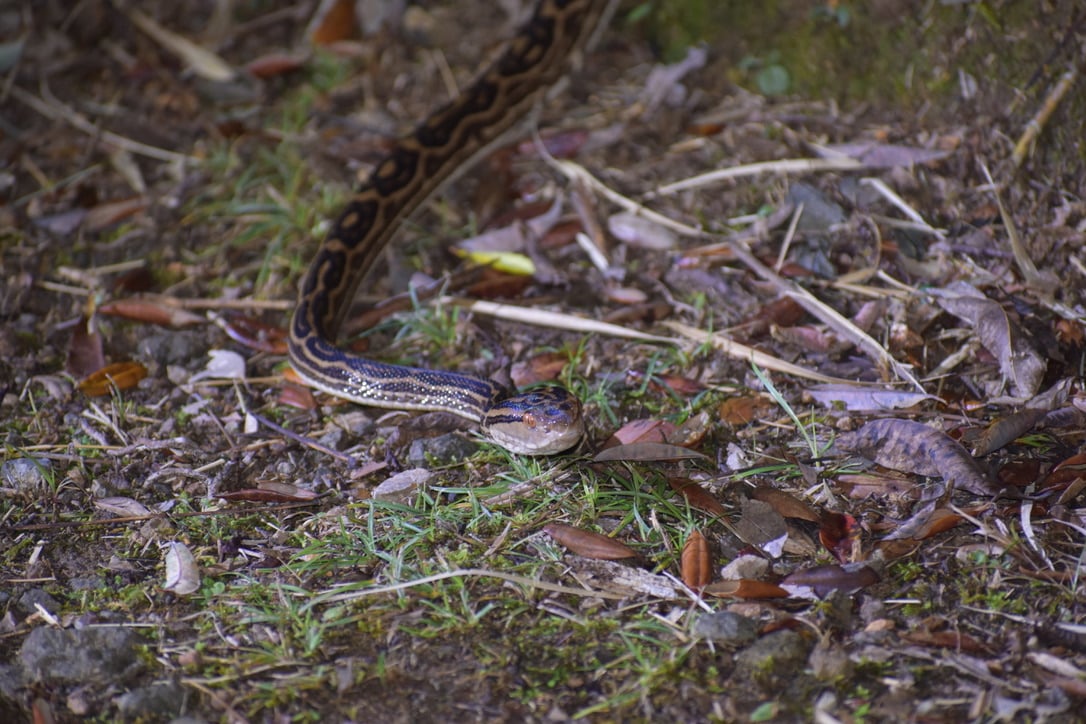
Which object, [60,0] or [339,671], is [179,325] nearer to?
[339,671]

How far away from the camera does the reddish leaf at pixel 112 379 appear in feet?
16.7

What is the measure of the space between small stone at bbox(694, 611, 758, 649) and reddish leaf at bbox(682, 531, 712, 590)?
0.62 feet

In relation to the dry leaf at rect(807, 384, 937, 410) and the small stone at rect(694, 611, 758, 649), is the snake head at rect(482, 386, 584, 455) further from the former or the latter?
the dry leaf at rect(807, 384, 937, 410)

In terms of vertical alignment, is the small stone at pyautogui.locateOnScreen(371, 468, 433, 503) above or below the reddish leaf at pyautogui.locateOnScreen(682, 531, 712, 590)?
below

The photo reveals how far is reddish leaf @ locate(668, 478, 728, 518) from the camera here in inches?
159

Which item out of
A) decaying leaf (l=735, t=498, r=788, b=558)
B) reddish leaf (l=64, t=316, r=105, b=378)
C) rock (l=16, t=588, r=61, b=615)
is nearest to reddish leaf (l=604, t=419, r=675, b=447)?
decaying leaf (l=735, t=498, r=788, b=558)

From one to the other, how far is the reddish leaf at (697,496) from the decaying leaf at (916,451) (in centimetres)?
65

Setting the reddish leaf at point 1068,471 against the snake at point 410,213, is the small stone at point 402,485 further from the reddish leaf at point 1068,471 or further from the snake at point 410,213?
the reddish leaf at point 1068,471

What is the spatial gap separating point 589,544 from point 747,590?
2.02 ft

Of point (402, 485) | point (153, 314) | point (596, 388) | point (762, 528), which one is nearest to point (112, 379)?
point (153, 314)

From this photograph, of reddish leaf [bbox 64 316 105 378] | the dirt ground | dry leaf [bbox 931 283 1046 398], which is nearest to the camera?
the dirt ground

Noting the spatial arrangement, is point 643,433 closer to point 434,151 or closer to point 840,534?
point 840,534

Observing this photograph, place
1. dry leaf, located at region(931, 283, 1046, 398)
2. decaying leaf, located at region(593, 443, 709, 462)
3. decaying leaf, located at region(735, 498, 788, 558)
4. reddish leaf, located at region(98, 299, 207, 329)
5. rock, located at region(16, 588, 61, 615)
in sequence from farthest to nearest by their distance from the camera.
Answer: reddish leaf, located at region(98, 299, 207, 329), dry leaf, located at region(931, 283, 1046, 398), decaying leaf, located at region(593, 443, 709, 462), decaying leaf, located at region(735, 498, 788, 558), rock, located at region(16, 588, 61, 615)

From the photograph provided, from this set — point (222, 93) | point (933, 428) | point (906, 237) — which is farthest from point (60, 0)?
point (933, 428)
